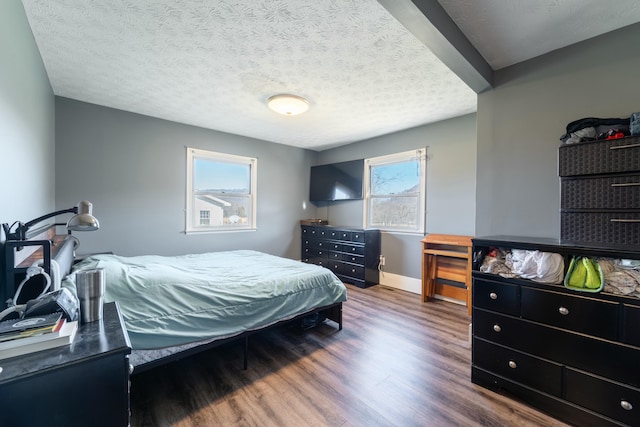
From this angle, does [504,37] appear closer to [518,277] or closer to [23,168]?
[518,277]

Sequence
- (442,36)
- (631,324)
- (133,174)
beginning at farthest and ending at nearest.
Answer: (133,174), (442,36), (631,324)

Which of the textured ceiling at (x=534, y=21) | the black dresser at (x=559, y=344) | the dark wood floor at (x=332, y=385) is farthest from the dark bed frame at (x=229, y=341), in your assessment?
the textured ceiling at (x=534, y=21)

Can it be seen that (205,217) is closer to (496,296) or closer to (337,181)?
(337,181)

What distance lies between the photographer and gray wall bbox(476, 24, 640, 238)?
1.80 m

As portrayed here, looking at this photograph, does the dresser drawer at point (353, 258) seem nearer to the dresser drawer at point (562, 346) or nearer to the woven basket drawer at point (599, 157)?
the dresser drawer at point (562, 346)

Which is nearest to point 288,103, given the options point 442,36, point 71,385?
point 442,36

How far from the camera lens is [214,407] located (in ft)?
5.58

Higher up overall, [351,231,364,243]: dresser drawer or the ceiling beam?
the ceiling beam

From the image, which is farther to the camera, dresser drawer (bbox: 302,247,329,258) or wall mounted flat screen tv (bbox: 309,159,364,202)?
dresser drawer (bbox: 302,247,329,258)

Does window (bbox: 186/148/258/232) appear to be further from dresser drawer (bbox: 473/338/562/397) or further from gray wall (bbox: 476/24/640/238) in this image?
dresser drawer (bbox: 473/338/562/397)

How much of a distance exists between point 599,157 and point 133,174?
4636 millimetres

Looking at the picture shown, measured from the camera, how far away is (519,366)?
1.74 metres

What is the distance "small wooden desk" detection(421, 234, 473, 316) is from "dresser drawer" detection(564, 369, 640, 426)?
183 cm

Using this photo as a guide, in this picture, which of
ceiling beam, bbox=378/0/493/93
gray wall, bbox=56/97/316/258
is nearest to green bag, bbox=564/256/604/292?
ceiling beam, bbox=378/0/493/93
